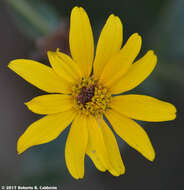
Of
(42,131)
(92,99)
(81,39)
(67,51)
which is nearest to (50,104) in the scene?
(42,131)

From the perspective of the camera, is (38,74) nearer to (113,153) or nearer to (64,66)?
(64,66)

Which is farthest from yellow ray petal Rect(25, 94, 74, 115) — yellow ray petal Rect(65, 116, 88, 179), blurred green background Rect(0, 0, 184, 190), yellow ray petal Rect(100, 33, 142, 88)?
blurred green background Rect(0, 0, 184, 190)

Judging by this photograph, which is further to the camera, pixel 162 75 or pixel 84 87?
pixel 162 75

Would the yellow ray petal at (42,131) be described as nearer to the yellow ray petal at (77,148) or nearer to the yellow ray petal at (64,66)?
the yellow ray petal at (77,148)

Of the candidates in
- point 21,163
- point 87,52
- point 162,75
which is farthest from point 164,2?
point 21,163

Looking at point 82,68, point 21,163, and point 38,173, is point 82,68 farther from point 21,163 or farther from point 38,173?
point 21,163

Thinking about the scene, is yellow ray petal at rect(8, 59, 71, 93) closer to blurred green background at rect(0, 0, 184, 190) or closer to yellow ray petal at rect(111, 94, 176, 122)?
yellow ray petal at rect(111, 94, 176, 122)

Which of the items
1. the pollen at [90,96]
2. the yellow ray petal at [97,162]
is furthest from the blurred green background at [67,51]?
the yellow ray petal at [97,162]
